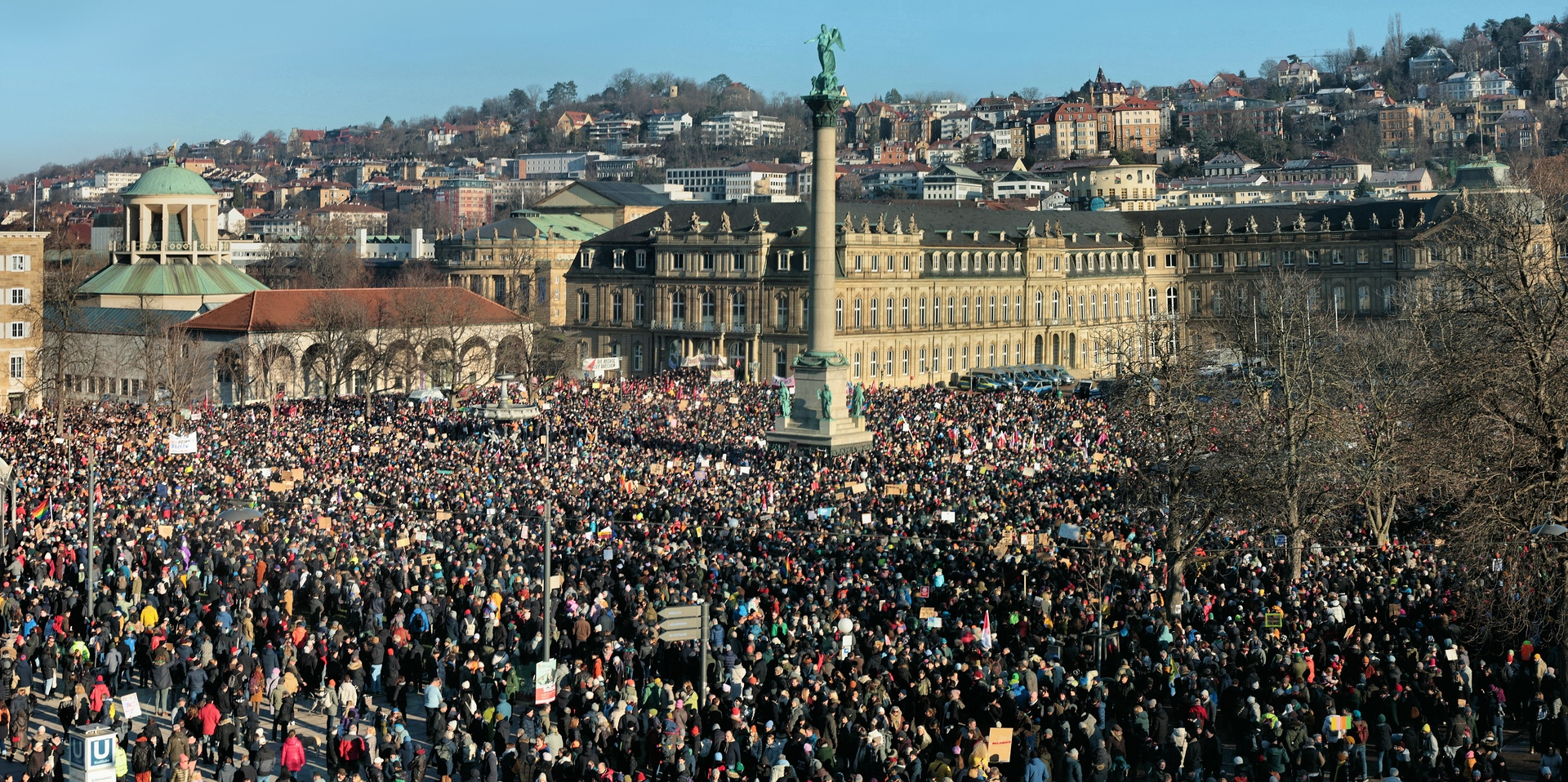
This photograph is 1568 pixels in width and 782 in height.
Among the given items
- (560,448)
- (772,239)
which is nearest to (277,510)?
(560,448)

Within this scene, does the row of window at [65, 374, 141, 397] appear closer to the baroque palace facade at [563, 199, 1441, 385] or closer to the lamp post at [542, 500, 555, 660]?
the baroque palace facade at [563, 199, 1441, 385]

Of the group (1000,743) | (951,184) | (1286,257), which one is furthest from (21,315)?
(951,184)

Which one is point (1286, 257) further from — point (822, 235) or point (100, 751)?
point (100, 751)

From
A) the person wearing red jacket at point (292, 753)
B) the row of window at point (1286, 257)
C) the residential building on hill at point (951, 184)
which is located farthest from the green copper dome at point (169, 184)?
the residential building on hill at point (951, 184)

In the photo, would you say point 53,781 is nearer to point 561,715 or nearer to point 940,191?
point 561,715

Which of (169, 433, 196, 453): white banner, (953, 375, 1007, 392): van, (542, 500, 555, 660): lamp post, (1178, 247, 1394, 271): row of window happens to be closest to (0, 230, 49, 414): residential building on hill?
(169, 433, 196, 453): white banner

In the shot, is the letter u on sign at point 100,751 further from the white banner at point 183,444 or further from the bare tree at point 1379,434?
the white banner at point 183,444

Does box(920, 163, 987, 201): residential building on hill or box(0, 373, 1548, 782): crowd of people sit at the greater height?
box(920, 163, 987, 201): residential building on hill
